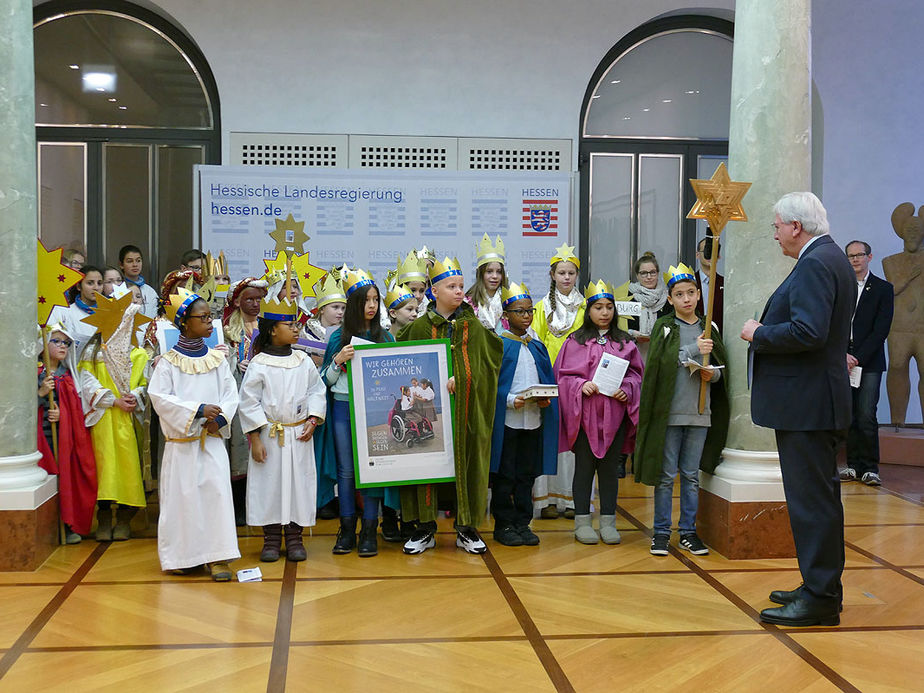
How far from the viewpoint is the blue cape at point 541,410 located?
17.4 feet

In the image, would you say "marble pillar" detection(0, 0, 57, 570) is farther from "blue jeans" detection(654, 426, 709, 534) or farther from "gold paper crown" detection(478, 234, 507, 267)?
"blue jeans" detection(654, 426, 709, 534)

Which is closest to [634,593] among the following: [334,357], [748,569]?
[748,569]

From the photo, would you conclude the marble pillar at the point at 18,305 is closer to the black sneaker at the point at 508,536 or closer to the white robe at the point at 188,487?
the white robe at the point at 188,487

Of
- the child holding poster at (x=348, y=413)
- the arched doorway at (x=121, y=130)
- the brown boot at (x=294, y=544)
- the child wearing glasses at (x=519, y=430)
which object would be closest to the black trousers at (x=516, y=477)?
the child wearing glasses at (x=519, y=430)

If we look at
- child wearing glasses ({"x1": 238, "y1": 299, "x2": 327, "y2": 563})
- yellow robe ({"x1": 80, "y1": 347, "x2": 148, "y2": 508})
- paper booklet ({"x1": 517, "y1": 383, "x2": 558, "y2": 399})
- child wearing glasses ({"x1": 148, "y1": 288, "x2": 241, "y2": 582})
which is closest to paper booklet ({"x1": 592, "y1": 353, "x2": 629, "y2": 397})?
paper booklet ({"x1": 517, "y1": 383, "x2": 558, "y2": 399})

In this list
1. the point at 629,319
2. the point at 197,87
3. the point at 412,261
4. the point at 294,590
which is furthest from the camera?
the point at 197,87

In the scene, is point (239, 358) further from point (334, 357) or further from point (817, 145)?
point (817, 145)

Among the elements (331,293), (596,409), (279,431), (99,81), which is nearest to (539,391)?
(596,409)

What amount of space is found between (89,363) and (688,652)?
140 inches

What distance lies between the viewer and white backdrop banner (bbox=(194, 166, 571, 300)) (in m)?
8.77

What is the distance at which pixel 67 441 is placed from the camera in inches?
207

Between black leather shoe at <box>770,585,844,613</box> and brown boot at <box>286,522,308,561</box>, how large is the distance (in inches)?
90.0

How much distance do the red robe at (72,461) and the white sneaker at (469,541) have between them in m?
2.02

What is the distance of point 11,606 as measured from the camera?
4.19 meters
